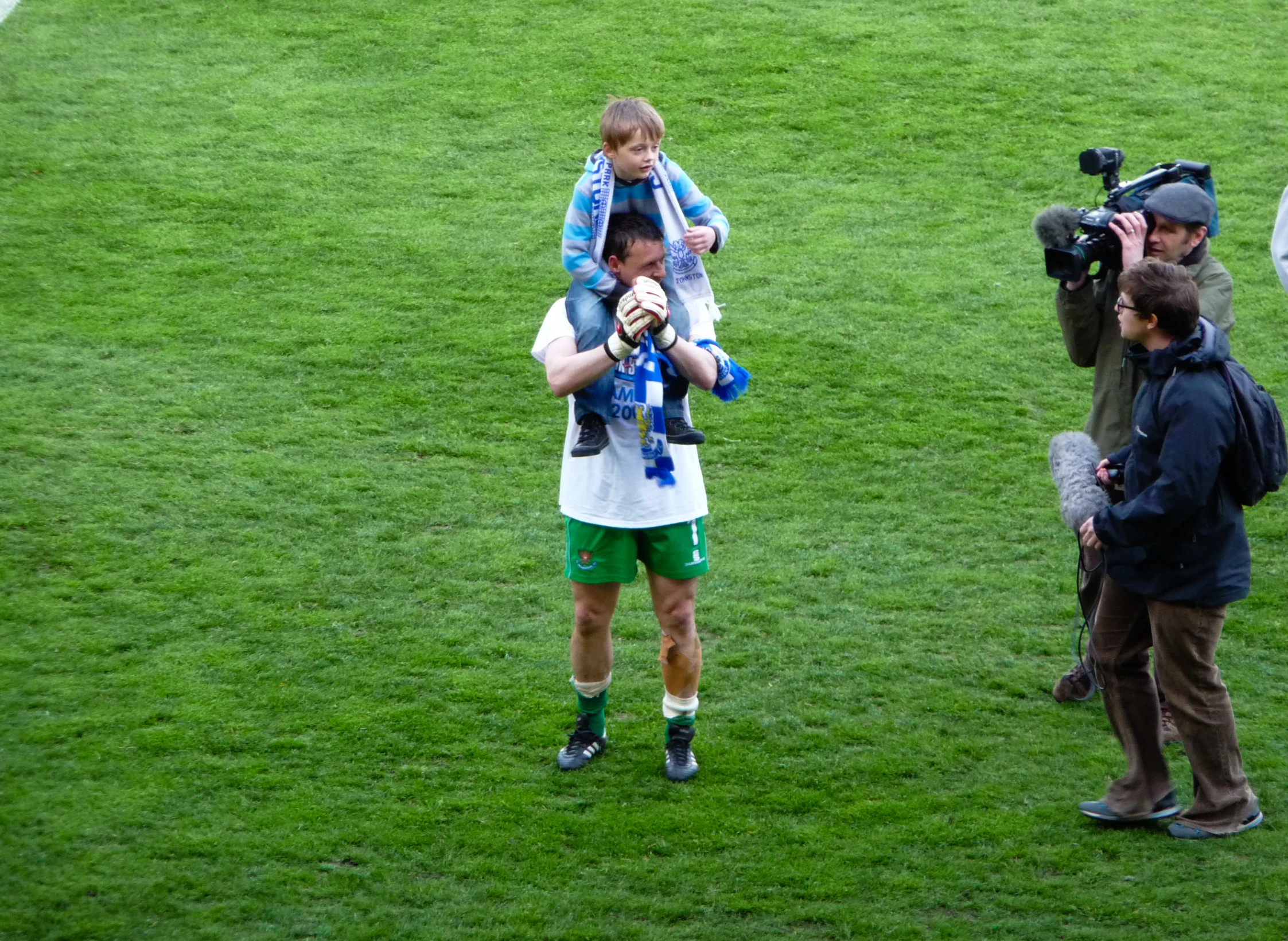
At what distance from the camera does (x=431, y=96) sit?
36.9 feet

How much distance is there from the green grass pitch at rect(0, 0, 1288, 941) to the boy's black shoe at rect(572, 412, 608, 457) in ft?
3.83

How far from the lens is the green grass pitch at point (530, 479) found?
13.5 ft

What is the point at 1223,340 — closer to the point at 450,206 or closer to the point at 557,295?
the point at 557,295

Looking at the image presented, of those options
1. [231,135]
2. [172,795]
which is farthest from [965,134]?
[172,795]

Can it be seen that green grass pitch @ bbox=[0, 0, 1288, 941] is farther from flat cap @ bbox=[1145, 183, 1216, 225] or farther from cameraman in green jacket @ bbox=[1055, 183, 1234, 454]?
flat cap @ bbox=[1145, 183, 1216, 225]

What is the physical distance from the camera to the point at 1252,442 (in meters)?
3.91

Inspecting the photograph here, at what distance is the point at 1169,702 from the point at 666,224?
2143mm

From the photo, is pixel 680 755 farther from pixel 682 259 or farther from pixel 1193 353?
pixel 1193 353

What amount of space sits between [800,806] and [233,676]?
7.09 ft

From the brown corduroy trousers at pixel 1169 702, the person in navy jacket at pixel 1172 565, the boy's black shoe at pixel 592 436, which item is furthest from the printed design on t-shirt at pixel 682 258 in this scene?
the brown corduroy trousers at pixel 1169 702

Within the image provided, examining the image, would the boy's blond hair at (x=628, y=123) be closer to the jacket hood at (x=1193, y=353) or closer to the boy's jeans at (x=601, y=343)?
the boy's jeans at (x=601, y=343)

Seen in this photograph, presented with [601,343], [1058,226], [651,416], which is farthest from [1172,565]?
[601,343]

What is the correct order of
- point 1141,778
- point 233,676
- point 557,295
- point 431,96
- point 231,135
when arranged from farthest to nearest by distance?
1. point 431,96
2. point 231,135
3. point 557,295
4. point 233,676
5. point 1141,778

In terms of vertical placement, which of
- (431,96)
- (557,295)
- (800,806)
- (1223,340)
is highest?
(431,96)
